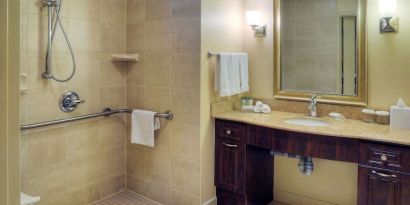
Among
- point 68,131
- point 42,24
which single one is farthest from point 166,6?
point 68,131

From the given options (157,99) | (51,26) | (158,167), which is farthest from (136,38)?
(158,167)

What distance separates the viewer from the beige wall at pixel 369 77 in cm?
247

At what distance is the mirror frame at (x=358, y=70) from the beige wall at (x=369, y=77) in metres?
0.04

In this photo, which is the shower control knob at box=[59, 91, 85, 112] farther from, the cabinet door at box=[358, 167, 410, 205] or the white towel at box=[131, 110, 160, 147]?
the cabinet door at box=[358, 167, 410, 205]

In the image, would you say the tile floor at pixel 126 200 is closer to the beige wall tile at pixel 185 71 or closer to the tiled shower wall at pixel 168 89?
the tiled shower wall at pixel 168 89

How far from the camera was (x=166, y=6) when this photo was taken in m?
2.91

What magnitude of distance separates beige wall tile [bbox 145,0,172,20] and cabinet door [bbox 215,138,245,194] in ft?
3.95

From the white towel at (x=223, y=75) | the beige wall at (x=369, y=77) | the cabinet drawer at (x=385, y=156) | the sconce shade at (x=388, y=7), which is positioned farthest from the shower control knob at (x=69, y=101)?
the sconce shade at (x=388, y=7)

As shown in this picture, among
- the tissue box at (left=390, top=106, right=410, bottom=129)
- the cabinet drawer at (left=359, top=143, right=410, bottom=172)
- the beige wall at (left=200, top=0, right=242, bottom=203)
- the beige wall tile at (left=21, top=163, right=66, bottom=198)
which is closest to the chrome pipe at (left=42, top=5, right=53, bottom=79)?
the beige wall tile at (left=21, top=163, right=66, bottom=198)

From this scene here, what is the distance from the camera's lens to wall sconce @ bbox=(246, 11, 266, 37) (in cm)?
307

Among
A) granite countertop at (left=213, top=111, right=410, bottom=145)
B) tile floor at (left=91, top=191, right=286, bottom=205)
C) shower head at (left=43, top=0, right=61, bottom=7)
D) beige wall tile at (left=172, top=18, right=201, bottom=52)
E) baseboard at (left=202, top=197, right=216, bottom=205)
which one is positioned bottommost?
tile floor at (left=91, top=191, right=286, bottom=205)

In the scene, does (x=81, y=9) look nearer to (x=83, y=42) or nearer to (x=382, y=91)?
(x=83, y=42)

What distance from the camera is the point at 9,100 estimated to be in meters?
0.61

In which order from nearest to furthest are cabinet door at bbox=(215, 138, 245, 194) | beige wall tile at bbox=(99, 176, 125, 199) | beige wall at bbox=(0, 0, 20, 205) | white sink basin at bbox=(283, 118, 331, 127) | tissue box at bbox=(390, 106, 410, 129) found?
beige wall at bbox=(0, 0, 20, 205)
tissue box at bbox=(390, 106, 410, 129)
white sink basin at bbox=(283, 118, 331, 127)
cabinet door at bbox=(215, 138, 245, 194)
beige wall tile at bbox=(99, 176, 125, 199)
